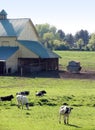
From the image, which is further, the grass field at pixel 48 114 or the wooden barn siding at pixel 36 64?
the wooden barn siding at pixel 36 64

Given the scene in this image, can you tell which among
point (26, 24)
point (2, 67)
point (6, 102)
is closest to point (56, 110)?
point (6, 102)

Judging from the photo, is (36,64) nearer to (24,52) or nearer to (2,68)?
(24,52)

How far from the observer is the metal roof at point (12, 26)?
8150 cm

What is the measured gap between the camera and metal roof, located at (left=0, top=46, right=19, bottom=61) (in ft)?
243

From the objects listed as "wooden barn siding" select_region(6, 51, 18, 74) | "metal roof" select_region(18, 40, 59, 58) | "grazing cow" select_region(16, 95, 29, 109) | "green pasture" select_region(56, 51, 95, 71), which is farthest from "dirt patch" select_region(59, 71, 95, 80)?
"grazing cow" select_region(16, 95, 29, 109)

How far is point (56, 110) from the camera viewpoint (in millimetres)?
31797

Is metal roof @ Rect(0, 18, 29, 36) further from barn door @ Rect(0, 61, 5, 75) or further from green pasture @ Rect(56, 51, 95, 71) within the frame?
green pasture @ Rect(56, 51, 95, 71)

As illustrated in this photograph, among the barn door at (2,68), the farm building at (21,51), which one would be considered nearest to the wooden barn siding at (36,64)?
the farm building at (21,51)

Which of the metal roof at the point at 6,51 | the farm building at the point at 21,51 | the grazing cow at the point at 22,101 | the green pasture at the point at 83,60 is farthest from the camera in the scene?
the green pasture at the point at 83,60

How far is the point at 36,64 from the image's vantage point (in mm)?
76875

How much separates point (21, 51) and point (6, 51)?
288 cm

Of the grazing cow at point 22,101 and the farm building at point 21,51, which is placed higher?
the farm building at point 21,51

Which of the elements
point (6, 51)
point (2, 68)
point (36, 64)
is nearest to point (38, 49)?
point (36, 64)

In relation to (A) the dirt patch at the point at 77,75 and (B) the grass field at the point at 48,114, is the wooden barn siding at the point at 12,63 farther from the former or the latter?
(B) the grass field at the point at 48,114
